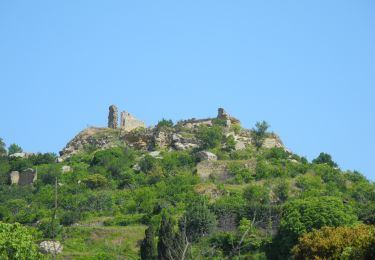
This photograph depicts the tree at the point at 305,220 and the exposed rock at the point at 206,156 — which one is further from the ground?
the exposed rock at the point at 206,156

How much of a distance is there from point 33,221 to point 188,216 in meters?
11.0

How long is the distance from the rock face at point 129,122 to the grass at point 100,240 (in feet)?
92.5

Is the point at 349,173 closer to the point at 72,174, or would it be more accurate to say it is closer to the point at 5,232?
the point at 72,174

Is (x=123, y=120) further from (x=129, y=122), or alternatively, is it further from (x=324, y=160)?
(x=324, y=160)

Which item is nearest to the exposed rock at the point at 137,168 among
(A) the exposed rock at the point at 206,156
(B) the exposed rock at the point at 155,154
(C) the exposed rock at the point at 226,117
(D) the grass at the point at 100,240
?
(B) the exposed rock at the point at 155,154

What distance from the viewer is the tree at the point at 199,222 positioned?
4884cm

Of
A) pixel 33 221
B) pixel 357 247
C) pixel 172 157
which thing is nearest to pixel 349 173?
pixel 172 157

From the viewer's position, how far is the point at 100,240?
4956 cm

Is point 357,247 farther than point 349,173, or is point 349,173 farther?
point 349,173

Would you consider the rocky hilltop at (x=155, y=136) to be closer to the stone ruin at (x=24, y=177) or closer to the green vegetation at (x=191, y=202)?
the green vegetation at (x=191, y=202)

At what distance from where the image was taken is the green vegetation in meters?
41.4

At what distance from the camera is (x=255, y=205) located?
2034 inches

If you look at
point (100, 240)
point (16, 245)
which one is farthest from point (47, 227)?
point (16, 245)

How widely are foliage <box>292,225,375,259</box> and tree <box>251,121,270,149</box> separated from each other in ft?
120
